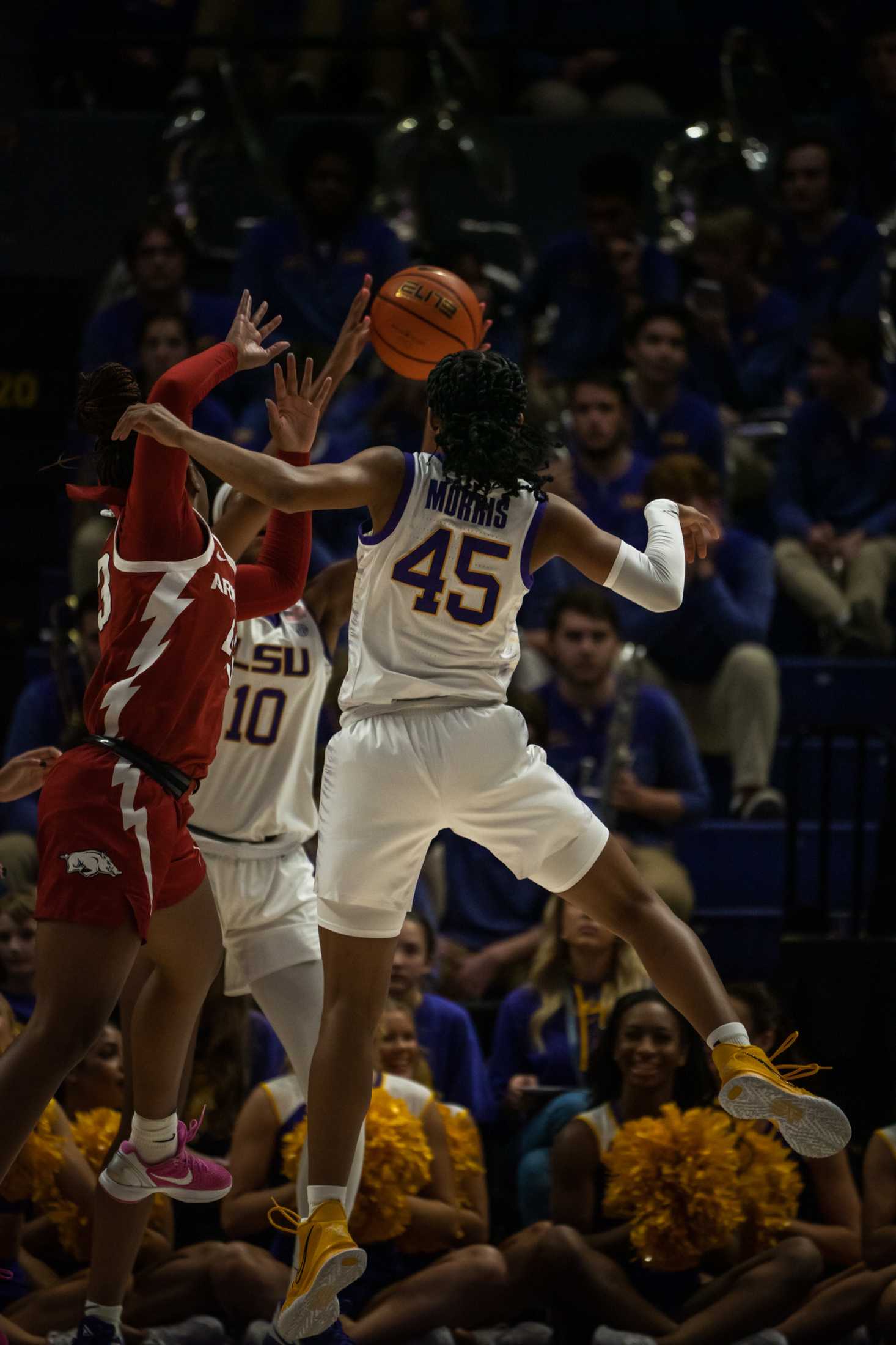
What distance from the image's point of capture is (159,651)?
436 centimetres

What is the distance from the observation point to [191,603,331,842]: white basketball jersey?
512cm

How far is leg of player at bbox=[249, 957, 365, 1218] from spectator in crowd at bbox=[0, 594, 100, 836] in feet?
7.66

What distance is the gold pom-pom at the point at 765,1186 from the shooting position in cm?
573

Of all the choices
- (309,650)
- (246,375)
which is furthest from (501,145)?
(309,650)

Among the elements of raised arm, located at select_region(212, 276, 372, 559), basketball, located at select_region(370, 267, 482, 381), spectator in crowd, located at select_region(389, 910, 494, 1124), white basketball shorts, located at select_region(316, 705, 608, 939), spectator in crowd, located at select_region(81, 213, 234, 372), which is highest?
spectator in crowd, located at select_region(81, 213, 234, 372)

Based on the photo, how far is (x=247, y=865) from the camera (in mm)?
5098

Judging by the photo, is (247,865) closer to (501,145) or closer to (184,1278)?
(184,1278)

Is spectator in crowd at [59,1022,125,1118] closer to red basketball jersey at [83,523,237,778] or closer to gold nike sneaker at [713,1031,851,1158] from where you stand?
red basketball jersey at [83,523,237,778]

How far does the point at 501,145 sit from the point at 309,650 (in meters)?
5.78

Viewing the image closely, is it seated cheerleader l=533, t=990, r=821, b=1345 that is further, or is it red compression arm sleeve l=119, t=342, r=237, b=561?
seated cheerleader l=533, t=990, r=821, b=1345

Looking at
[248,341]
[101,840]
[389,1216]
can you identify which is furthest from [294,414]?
[389,1216]

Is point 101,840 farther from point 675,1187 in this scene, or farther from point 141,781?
point 675,1187

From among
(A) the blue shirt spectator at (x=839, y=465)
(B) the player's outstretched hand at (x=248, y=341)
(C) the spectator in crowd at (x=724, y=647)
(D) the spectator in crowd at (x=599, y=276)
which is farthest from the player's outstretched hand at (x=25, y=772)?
(D) the spectator in crowd at (x=599, y=276)

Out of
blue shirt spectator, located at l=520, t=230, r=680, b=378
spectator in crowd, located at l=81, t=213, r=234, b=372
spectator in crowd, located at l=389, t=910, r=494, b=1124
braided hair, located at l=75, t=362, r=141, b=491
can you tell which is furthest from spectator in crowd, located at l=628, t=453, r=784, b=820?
braided hair, located at l=75, t=362, r=141, b=491
